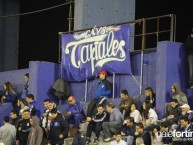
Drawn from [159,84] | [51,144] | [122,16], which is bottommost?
[51,144]

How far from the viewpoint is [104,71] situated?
26.0 metres

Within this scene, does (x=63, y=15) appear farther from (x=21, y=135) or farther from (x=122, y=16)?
(x=21, y=135)

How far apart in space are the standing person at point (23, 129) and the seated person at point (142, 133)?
3817mm

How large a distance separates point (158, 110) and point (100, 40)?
3.79 meters

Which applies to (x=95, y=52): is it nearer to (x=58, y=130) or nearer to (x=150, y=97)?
(x=150, y=97)

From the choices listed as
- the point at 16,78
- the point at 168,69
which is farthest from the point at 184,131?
the point at 16,78

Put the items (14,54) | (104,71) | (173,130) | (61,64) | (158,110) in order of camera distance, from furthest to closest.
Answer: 1. (14,54)
2. (61,64)
3. (104,71)
4. (158,110)
5. (173,130)

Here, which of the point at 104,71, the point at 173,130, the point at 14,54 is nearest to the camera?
the point at 173,130

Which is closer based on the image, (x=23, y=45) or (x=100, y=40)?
(x=100, y=40)

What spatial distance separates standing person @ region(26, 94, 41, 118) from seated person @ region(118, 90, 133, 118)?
10.7 ft

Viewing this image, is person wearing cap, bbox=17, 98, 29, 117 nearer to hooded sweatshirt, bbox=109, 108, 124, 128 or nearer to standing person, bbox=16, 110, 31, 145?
standing person, bbox=16, 110, 31, 145

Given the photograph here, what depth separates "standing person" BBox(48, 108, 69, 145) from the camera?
24094 millimetres

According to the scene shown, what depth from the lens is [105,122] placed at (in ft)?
A: 77.3

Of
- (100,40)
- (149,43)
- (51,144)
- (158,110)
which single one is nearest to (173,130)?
(158,110)
